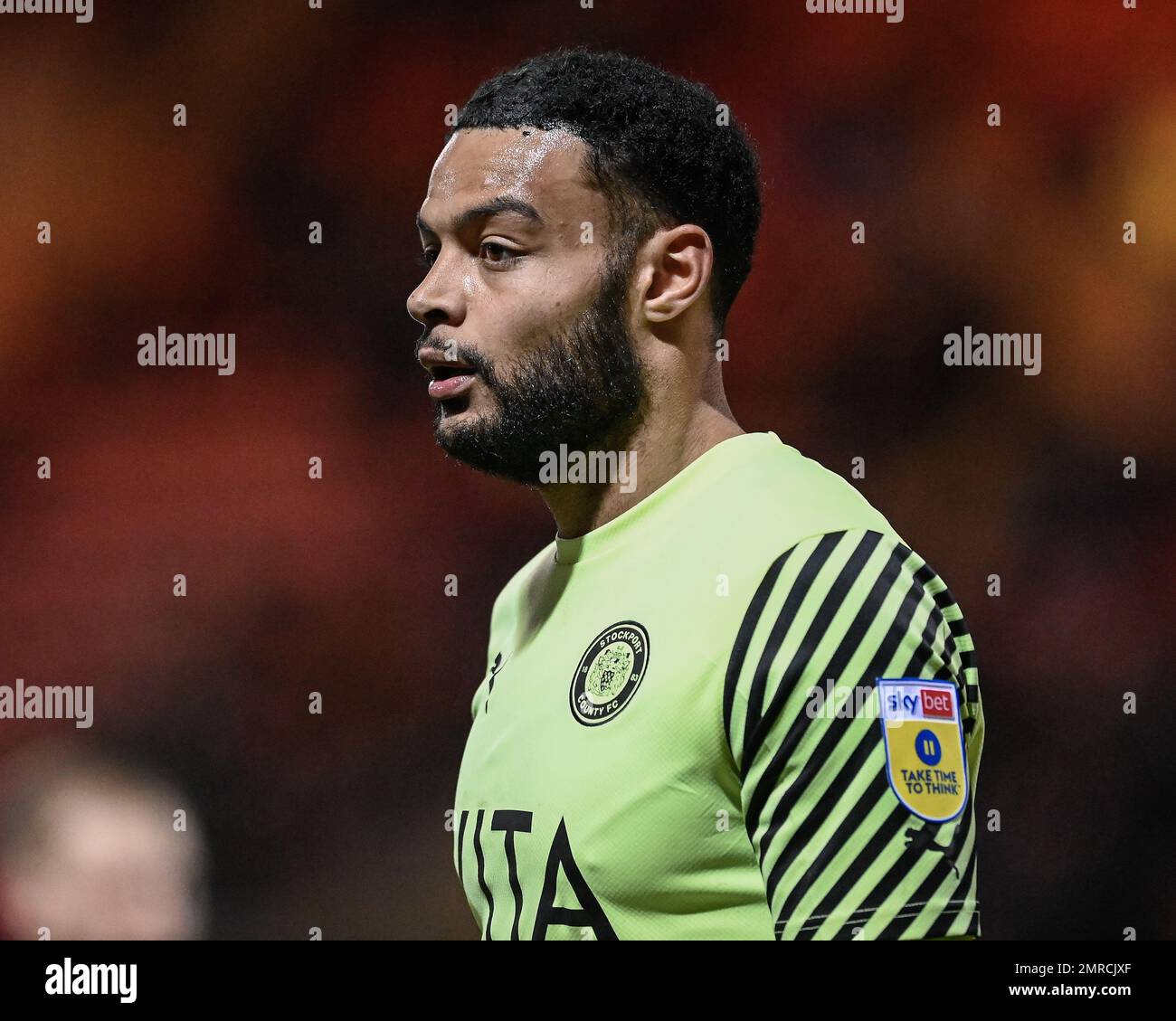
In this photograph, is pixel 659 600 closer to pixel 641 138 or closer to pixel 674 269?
pixel 674 269

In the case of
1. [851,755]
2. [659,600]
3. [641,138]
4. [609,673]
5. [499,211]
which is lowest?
[851,755]

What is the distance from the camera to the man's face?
7.18ft

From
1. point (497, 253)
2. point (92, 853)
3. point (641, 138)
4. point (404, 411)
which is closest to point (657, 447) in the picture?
point (497, 253)

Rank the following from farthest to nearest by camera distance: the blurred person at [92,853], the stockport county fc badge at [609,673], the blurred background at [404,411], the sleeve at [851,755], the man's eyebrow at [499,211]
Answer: the blurred background at [404,411]
the blurred person at [92,853]
the man's eyebrow at [499,211]
the stockport county fc badge at [609,673]
the sleeve at [851,755]

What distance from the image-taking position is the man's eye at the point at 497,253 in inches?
86.4

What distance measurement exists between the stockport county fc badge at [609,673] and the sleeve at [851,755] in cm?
18

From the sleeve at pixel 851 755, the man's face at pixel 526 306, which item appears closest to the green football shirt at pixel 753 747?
the sleeve at pixel 851 755

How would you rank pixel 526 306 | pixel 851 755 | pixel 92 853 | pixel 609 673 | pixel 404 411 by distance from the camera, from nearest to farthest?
pixel 851 755
pixel 609 673
pixel 526 306
pixel 92 853
pixel 404 411

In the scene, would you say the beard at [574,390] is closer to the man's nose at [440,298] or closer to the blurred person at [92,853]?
the man's nose at [440,298]

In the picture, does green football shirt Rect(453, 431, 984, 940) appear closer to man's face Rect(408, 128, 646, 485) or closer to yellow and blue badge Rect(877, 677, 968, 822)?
yellow and blue badge Rect(877, 677, 968, 822)

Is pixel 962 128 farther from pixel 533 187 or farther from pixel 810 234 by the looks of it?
pixel 533 187

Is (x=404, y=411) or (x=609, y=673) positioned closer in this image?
(x=609, y=673)

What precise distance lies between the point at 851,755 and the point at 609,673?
1.33 feet

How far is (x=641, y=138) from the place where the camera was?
229 cm
